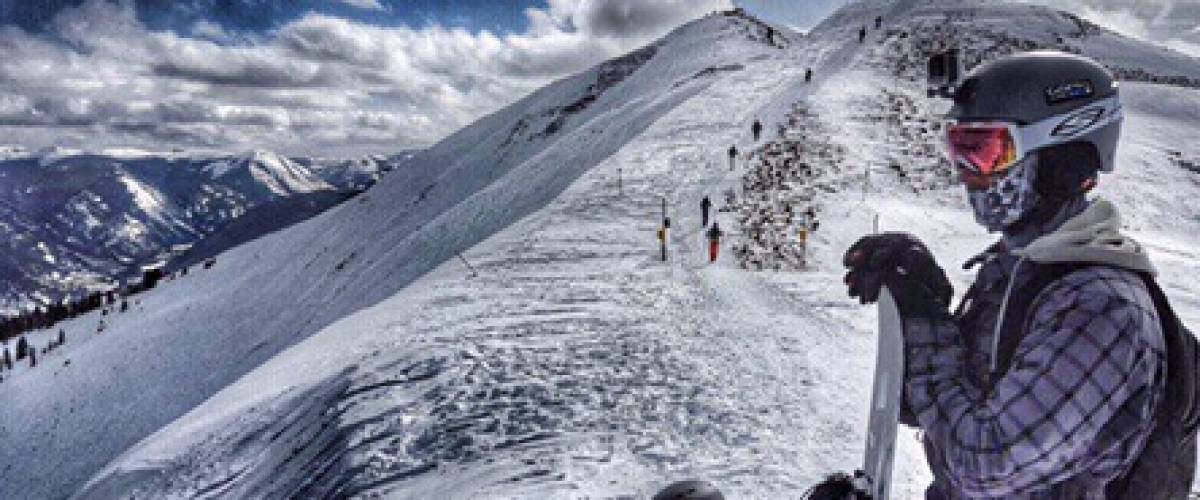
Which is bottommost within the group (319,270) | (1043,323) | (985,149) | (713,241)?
(319,270)

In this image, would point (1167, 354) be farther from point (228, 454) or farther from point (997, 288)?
point (228, 454)

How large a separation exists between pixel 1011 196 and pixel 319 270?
53.2 metres

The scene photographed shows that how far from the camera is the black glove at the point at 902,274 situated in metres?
2.81

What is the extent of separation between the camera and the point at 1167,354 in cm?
240

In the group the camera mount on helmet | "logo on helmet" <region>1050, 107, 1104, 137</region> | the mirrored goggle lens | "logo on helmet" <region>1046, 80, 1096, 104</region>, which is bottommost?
the mirrored goggle lens

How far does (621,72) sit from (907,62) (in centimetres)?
3582

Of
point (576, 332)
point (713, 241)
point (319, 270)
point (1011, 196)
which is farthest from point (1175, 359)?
point (319, 270)

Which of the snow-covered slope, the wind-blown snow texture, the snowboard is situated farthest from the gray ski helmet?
the snow-covered slope

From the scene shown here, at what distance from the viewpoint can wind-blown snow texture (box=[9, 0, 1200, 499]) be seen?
8.54 meters

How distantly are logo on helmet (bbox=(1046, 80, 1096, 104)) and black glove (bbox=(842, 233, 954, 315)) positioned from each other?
2.59 ft

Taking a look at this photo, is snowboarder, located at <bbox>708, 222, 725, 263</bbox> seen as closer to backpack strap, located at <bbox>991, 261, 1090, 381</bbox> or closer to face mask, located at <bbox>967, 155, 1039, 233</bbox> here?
face mask, located at <bbox>967, 155, 1039, 233</bbox>

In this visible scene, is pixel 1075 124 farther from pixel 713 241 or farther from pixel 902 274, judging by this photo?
pixel 713 241

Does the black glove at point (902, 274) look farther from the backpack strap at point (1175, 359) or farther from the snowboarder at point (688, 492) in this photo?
the snowboarder at point (688, 492)

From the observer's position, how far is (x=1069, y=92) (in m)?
2.85
